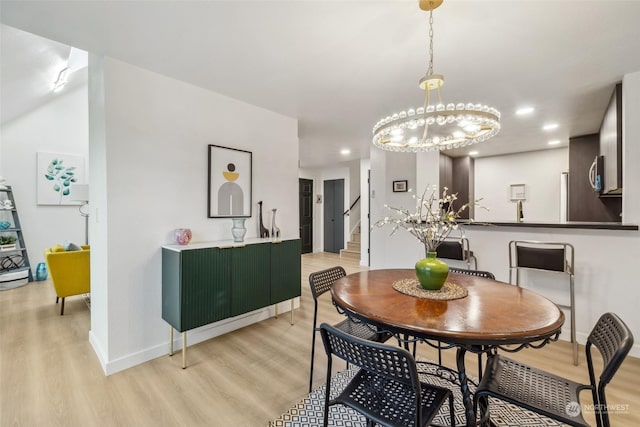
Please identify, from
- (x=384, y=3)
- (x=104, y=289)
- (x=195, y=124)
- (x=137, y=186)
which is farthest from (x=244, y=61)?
(x=104, y=289)

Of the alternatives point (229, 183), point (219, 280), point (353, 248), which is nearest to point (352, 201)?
point (353, 248)

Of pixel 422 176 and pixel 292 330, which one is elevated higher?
pixel 422 176

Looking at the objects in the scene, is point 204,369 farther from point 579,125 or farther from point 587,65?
point 579,125

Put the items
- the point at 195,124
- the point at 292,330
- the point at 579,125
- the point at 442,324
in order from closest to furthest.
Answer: the point at 442,324 < the point at 195,124 < the point at 292,330 < the point at 579,125

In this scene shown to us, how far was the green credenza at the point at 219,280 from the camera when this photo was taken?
7.48 ft

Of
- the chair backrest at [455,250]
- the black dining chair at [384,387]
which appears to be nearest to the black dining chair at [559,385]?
the black dining chair at [384,387]

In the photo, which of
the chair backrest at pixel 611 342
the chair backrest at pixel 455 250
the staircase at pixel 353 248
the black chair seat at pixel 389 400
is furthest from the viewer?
the staircase at pixel 353 248

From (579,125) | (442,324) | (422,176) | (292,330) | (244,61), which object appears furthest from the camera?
(422,176)

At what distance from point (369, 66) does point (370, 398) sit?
87.9 inches

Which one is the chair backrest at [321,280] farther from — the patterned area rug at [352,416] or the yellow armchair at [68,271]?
the yellow armchair at [68,271]

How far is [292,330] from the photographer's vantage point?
3.02m

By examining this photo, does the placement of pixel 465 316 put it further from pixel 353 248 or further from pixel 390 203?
pixel 353 248

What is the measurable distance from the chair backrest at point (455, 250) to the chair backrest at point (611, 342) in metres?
1.73

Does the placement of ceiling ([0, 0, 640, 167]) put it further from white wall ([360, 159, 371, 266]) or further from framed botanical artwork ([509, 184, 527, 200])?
white wall ([360, 159, 371, 266])
